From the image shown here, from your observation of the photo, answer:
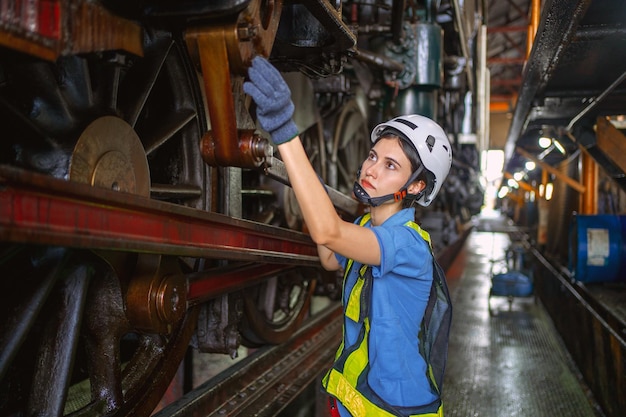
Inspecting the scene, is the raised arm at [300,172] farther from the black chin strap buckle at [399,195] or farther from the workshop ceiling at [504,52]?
the workshop ceiling at [504,52]

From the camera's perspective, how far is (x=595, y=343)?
3.60 meters

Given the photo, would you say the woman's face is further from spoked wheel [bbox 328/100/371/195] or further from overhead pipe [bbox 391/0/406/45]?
spoked wheel [bbox 328/100/371/195]

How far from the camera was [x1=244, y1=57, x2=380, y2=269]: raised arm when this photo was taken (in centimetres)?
127

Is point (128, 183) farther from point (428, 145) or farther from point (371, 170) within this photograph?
point (428, 145)

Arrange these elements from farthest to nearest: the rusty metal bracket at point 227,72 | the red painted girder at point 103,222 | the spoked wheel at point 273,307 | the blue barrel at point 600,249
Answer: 1. the blue barrel at point 600,249
2. the spoked wheel at point 273,307
3. the rusty metal bracket at point 227,72
4. the red painted girder at point 103,222

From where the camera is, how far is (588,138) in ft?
13.4

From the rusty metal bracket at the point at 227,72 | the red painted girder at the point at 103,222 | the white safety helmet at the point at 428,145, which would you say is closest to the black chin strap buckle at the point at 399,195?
the white safety helmet at the point at 428,145

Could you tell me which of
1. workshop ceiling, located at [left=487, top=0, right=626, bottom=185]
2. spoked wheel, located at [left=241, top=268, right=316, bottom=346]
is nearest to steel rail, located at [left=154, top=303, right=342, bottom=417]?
spoked wheel, located at [left=241, top=268, right=316, bottom=346]

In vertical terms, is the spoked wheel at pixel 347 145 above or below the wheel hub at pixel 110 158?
above

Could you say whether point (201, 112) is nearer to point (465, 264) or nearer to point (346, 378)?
point (346, 378)

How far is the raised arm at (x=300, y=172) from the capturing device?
1.27 metres

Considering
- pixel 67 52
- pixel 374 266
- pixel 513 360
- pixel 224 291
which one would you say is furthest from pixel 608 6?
pixel 513 360

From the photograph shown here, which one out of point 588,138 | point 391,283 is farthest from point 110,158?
point 588,138

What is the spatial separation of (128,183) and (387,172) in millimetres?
836
